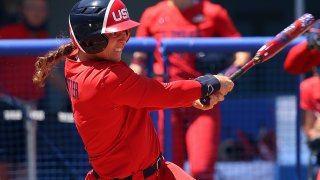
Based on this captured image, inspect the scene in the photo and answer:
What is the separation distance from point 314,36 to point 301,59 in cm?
22

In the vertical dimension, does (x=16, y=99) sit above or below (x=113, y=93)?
below

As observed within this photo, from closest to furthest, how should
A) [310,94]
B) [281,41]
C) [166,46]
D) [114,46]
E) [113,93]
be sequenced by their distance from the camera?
[113,93] < [114,46] < [281,41] < [166,46] < [310,94]

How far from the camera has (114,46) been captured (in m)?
3.91

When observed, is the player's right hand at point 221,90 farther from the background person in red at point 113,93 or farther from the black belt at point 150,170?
the black belt at point 150,170

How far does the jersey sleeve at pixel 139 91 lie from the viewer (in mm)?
3779

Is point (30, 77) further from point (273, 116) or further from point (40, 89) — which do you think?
point (273, 116)

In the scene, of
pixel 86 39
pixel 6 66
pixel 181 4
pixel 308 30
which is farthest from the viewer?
pixel 181 4

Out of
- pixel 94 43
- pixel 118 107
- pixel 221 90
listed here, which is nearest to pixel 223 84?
pixel 221 90

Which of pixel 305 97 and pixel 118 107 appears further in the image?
pixel 305 97

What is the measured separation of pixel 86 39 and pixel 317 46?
66.4 inches

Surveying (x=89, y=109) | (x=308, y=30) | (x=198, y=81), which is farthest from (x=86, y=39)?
(x=308, y=30)

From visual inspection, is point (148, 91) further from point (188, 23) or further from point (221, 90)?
point (188, 23)

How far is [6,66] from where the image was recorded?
17.7 ft

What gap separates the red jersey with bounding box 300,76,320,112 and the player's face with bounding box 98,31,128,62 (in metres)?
2.04
